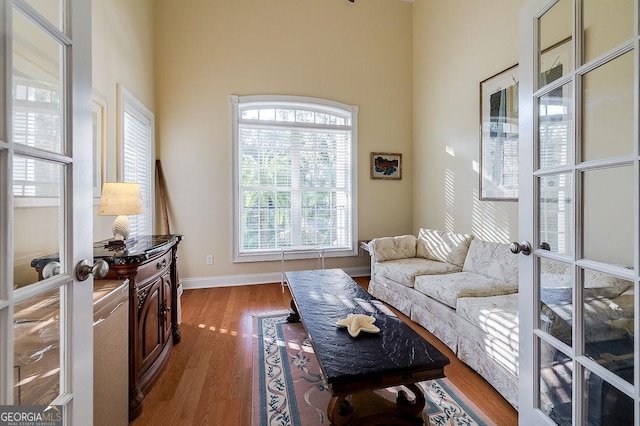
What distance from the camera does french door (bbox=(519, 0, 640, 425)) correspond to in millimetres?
809

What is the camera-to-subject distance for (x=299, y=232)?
4.32 meters

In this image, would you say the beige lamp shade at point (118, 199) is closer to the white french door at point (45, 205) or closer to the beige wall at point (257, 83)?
the white french door at point (45, 205)

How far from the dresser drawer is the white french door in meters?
0.86

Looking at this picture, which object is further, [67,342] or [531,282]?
[531,282]

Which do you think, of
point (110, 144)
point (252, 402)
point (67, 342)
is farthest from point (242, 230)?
point (67, 342)

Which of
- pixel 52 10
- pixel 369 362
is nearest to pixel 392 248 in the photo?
pixel 369 362

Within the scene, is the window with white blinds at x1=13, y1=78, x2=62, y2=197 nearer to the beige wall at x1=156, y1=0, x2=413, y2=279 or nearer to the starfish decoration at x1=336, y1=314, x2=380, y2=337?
the starfish decoration at x1=336, y1=314, x2=380, y2=337

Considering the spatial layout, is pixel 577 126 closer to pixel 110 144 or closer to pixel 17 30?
pixel 17 30

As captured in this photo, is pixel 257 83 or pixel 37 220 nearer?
pixel 37 220

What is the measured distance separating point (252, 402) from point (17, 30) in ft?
6.33

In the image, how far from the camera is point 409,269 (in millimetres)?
3143

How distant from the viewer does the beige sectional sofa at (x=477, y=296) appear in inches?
35.9

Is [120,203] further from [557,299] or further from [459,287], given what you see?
[459,287]

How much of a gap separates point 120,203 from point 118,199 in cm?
3
